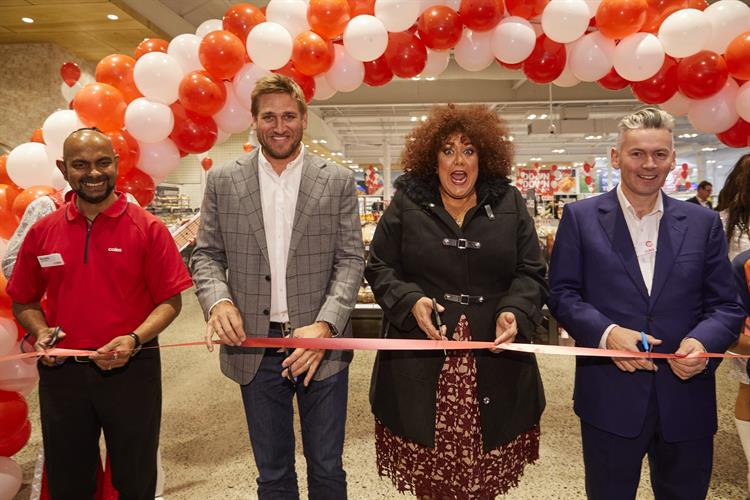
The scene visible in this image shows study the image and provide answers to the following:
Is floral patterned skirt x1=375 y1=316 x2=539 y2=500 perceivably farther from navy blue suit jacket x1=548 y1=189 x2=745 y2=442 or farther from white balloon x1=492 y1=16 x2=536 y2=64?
white balloon x1=492 y1=16 x2=536 y2=64

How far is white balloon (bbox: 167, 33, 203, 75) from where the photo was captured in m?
3.47

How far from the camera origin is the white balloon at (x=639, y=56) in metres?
3.29

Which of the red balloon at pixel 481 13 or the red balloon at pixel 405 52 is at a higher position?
the red balloon at pixel 481 13

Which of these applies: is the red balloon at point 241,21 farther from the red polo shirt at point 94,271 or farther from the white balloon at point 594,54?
the white balloon at point 594,54

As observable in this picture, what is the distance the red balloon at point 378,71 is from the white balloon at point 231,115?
39.2 inches

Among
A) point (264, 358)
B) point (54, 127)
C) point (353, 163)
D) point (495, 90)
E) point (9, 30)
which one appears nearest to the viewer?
point (264, 358)

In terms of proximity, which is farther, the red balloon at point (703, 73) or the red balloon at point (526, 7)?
the red balloon at point (526, 7)

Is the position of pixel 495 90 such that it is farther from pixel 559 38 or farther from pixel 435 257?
pixel 435 257

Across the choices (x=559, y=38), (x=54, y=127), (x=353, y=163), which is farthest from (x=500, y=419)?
(x=353, y=163)

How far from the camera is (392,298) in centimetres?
184

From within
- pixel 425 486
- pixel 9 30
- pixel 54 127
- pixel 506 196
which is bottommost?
pixel 425 486

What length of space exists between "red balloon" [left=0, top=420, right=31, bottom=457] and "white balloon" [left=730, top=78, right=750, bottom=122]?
4.83 meters

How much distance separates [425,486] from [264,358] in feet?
2.71

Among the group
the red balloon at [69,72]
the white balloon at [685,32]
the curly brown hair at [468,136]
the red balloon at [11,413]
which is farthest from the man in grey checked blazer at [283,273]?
the white balloon at [685,32]
